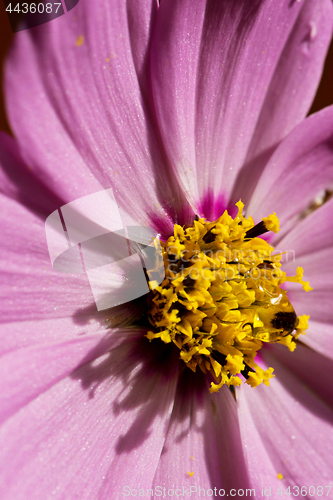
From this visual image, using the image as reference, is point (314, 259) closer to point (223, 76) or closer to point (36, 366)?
point (223, 76)

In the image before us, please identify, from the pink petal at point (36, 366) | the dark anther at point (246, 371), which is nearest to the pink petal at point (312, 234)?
the dark anther at point (246, 371)

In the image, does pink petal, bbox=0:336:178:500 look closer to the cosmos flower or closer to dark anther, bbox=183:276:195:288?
the cosmos flower

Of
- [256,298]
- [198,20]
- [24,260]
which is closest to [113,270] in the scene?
[24,260]

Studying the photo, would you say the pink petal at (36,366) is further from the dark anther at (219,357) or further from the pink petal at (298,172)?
the pink petal at (298,172)

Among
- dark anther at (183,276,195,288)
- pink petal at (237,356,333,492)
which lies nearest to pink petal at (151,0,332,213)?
dark anther at (183,276,195,288)

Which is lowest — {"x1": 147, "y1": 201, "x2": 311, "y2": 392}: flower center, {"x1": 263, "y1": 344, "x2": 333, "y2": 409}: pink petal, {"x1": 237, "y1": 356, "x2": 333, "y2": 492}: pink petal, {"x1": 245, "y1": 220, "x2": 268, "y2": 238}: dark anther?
{"x1": 237, "y1": 356, "x2": 333, "y2": 492}: pink petal

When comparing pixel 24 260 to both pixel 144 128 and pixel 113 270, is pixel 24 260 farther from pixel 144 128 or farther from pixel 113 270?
pixel 144 128
